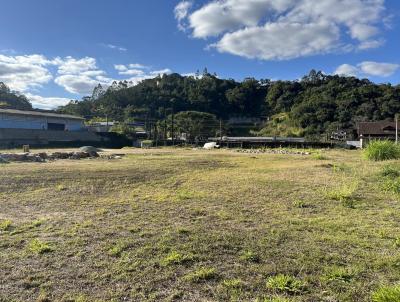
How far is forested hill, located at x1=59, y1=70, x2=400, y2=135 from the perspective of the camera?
3191 inches

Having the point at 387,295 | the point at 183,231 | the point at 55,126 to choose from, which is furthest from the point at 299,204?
the point at 55,126

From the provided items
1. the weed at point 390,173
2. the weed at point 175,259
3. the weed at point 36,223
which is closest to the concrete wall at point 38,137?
the weed at point 36,223

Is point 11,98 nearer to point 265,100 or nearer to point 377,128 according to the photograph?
point 265,100

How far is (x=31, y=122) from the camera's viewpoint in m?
58.4

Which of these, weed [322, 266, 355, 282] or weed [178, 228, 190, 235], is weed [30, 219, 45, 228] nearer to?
weed [178, 228, 190, 235]

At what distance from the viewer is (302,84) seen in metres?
111

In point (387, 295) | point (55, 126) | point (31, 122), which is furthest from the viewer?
point (55, 126)

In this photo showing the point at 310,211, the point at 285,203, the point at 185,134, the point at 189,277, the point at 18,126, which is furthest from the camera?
the point at 185,134

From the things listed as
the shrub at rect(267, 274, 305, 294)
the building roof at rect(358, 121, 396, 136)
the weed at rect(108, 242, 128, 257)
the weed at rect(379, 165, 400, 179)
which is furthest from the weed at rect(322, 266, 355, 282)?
the building roof at rect(358, 121, 396, 136)

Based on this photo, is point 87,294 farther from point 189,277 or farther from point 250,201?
point 250,201

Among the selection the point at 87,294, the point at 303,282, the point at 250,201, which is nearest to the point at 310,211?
the point at 250,201

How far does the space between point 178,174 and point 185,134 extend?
5883 centimetres

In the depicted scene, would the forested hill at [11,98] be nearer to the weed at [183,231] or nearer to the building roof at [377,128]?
the building roof at [377,128]

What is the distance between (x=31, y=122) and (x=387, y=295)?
6135 centimetres
